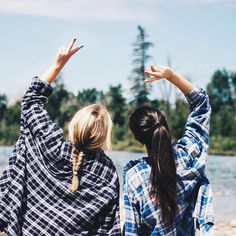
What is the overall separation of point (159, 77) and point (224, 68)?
7767 centimetres

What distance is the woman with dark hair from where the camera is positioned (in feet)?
11.6

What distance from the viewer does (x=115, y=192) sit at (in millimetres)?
3656

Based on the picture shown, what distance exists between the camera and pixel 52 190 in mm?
3600

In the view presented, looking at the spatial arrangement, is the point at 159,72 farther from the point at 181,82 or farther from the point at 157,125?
the point at 157,125

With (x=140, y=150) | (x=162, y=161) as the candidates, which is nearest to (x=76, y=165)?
(x=162, y=161)

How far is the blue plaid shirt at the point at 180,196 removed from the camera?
3.58m

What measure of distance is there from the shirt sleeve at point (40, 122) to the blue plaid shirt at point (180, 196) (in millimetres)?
433

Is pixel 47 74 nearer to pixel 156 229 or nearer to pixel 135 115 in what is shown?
pixel 135 115

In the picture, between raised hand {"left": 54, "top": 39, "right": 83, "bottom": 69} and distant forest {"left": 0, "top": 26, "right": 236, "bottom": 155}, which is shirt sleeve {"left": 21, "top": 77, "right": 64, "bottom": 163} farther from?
distant forest {"left": 0, "top": 26, "right": 236, "bottom": 155}

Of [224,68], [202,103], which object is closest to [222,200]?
[202,103]

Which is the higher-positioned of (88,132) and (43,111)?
(43,111)

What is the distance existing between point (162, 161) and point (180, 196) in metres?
0.22

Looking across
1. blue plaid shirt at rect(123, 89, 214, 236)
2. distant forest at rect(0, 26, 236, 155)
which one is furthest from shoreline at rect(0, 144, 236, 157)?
blue plaid shirt at rect(123, 89, 214, 236)

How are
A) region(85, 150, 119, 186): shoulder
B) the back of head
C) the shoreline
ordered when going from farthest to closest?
the shoreline < region(85, 150, 119, 186): shoulder < the back of head
